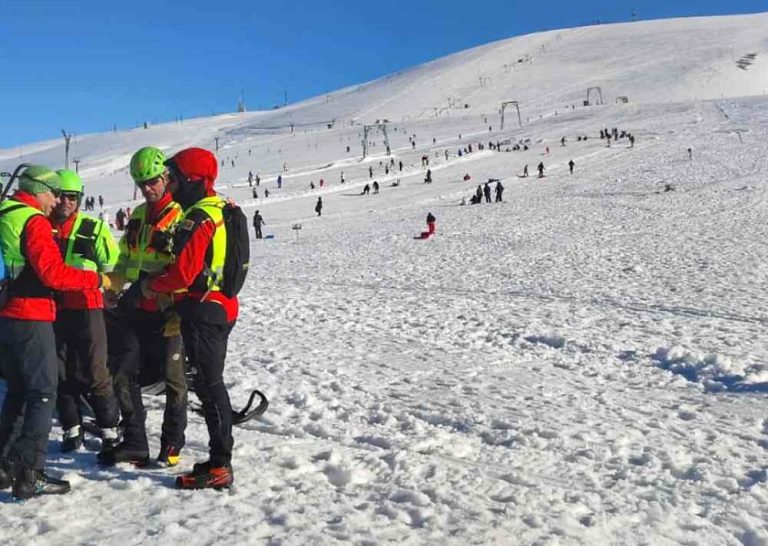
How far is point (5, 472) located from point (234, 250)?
1.73m

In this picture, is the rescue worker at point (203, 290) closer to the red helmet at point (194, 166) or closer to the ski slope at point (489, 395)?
the red helmet at point (194, 166)

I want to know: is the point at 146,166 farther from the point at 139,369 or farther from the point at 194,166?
the point at 139,369

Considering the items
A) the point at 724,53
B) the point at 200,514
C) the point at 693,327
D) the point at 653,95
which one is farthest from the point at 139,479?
the point at 724,53

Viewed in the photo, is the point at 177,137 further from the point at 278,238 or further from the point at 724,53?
the point at 278,238

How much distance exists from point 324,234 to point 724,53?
128 metres

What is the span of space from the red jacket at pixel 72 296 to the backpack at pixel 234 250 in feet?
3.27

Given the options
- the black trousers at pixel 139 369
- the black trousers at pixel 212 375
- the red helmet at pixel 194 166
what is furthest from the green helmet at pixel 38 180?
the black trousers at pixel 212 375

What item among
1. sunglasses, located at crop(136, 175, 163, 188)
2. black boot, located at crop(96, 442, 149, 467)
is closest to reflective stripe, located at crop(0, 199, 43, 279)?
sunglasses, located at crop(136, 175, 163, 188)

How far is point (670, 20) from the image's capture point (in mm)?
162875

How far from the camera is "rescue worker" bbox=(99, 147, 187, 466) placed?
399cm

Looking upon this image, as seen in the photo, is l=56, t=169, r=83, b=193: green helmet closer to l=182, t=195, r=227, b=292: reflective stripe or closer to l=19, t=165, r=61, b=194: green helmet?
l=19, t=165, r=61, b=194: green helmet

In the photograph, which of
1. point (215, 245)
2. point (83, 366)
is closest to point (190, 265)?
point (215, 245)

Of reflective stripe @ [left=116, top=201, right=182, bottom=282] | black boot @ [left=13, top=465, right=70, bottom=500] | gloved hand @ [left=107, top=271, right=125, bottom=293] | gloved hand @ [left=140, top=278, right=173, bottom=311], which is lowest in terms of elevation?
black boot @ [left=13, top=465, right=70, bottom=500]

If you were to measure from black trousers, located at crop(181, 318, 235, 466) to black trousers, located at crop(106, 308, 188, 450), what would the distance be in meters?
0.43
